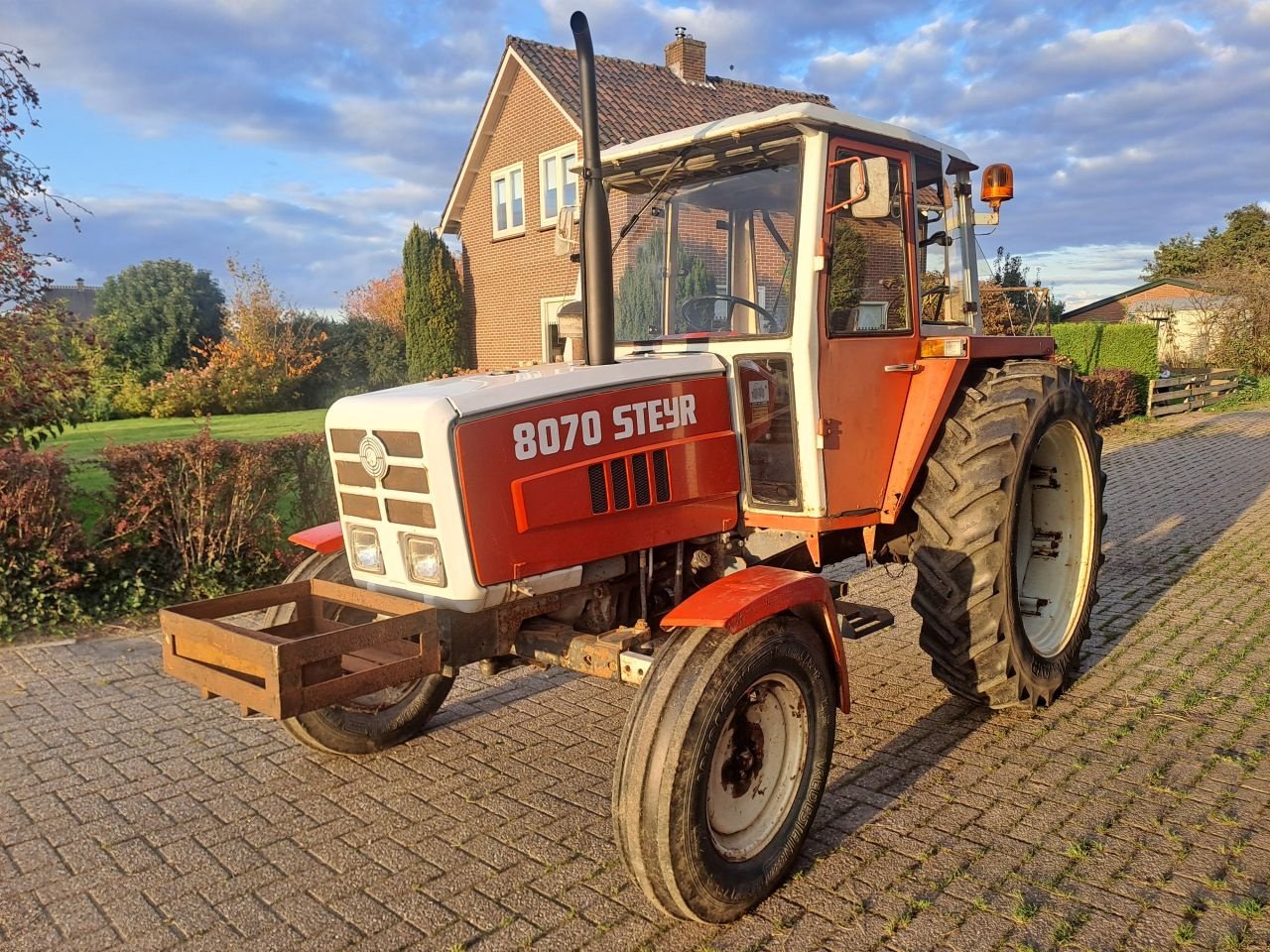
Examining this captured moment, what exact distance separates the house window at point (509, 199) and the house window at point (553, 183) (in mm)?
831

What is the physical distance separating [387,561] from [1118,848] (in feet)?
9.07

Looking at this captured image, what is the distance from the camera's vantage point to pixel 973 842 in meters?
3.40

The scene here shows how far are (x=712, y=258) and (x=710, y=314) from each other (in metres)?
0.25

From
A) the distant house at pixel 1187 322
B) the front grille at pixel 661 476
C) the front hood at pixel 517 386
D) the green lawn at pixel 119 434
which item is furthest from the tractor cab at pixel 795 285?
the distant house at pixel 1187 322

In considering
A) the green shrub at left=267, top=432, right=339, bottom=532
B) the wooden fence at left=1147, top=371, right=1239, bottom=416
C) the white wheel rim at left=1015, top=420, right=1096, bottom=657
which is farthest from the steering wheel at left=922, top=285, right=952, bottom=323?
the wooden fence at left=1147, top=371, right=1239, bottom=416

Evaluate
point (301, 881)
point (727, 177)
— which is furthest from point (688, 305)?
point (301, 881)

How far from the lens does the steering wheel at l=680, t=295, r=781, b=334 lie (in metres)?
3.89

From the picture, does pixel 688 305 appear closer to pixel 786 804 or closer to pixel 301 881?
pixel 786 804

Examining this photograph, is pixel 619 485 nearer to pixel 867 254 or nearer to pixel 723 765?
pixel 723 765

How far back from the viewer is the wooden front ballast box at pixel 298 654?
2766 millimetres

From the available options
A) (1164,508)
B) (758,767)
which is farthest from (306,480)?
(1164,508)

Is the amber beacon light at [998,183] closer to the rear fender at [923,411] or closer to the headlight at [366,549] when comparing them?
the rear fender at [923,411]

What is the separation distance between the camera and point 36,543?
6023 mm

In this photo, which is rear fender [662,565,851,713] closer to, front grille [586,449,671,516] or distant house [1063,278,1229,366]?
front grille [586,449,671,516]
